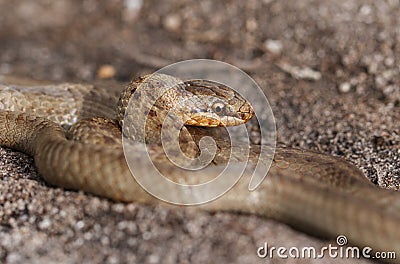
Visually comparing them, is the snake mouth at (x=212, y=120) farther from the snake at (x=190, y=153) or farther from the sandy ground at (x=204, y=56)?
the sandy ground at (x=204, y=56)

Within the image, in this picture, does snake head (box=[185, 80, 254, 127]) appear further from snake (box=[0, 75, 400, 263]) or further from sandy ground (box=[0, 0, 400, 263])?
sandy ground (box=[0, 0, 400, 263])

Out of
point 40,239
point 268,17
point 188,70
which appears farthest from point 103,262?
point 268,17

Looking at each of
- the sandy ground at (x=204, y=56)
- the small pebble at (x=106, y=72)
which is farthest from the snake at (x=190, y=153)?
the small pebble at (x=106, y=72)

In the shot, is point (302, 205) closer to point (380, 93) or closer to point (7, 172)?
point (7, 172)

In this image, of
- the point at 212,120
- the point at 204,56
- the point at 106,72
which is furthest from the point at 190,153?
the point at 106,72

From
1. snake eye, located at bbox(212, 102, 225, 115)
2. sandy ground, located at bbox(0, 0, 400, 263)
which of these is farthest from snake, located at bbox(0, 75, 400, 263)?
sandy ground, located at bbox(0, 0, 400, 263)

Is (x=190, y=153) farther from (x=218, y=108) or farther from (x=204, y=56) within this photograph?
(x=204, y=56)

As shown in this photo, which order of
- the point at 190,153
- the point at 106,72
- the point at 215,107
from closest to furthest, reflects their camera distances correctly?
Answer: the point at 190,153
the point at 215,107
the point at 106,72
